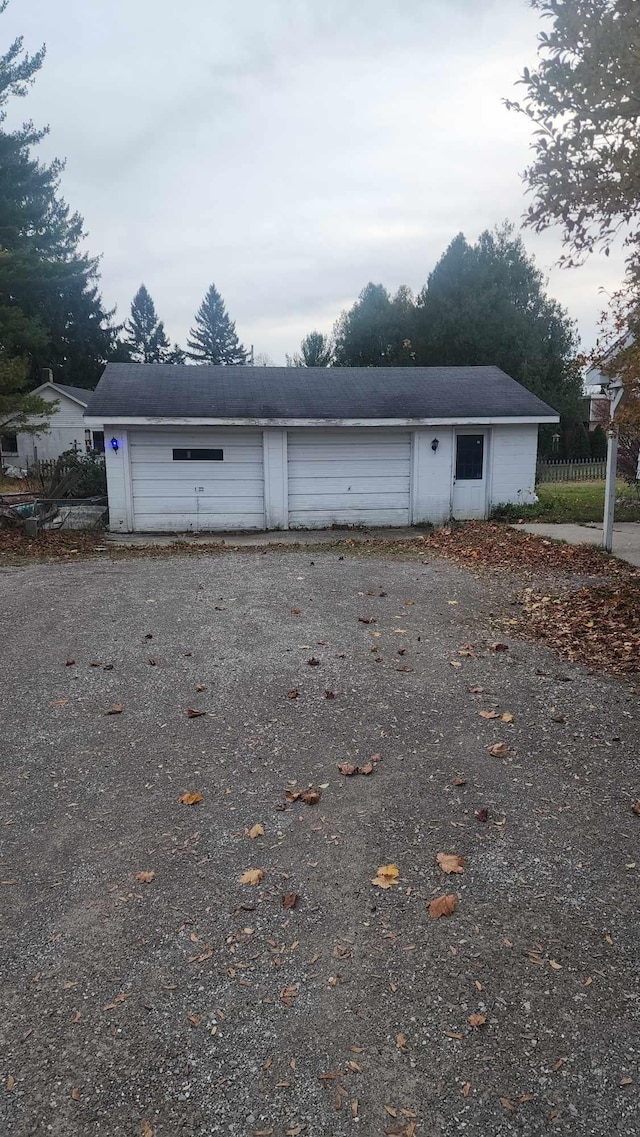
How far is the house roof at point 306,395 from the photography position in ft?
45.9

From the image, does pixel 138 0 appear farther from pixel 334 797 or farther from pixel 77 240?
pixel 77 240

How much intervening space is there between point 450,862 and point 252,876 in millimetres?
880

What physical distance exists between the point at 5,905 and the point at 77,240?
44331 mm

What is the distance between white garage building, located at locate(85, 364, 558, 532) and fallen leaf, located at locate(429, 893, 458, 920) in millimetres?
12109

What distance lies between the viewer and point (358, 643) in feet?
20.1

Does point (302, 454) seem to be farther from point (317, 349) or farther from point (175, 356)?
point (175, 356)

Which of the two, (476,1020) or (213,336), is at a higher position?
(213,336)

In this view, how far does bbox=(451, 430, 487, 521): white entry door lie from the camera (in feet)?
49.7

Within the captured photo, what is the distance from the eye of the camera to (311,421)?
13945mm

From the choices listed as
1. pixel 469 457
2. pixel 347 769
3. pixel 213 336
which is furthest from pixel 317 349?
pixel 347 769

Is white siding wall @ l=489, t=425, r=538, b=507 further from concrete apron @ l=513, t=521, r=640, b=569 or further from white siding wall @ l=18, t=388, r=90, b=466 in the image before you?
white siding wall @ l=18, t=388, r=90, b=466

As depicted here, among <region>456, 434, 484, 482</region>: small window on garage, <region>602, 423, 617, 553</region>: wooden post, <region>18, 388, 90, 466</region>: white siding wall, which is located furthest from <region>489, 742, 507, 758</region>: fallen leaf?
<region>18, 388, 90, 466</region>: white siding wall

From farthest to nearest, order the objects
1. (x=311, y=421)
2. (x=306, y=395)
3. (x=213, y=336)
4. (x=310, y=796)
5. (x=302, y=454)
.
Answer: (x=213, y=336) → (x=306, y=395) → (x=302, y=454) → (x=311, y=421) → (x=310, y=796)

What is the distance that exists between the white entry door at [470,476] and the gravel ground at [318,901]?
992cm
